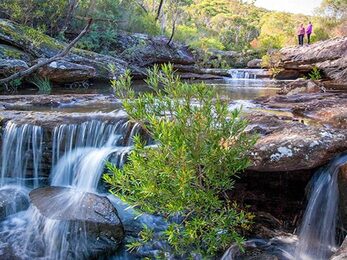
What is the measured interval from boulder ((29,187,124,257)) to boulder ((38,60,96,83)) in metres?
8.87

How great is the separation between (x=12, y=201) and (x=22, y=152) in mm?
1382

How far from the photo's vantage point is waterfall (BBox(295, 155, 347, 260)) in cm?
447

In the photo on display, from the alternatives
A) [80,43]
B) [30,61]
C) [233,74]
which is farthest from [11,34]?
[233,74]

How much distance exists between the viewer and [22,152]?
282 inches

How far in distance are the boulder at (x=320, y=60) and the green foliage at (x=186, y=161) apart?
1181cm

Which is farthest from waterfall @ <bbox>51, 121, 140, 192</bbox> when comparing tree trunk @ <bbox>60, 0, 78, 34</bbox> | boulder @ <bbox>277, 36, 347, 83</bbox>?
tree trunk @ <bbox>60, 0, 78, 34</bbox>

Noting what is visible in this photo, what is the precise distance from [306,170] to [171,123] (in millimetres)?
2216

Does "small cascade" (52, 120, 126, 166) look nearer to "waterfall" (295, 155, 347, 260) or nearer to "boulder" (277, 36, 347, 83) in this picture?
"waterfall" (295, 155, 347, 260)

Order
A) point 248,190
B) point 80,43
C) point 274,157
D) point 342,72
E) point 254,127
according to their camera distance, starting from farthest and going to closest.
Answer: point 80,43, point 342,72, point 254,127, point 248,190, point 274,157

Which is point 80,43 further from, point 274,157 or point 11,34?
point 274,157

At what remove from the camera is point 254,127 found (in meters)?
5.58

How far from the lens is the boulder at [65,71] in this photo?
13344mm

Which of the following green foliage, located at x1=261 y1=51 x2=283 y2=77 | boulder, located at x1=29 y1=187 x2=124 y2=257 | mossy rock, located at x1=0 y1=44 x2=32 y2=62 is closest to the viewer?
boulder, located at x1=29 y1=187 x2=124 y2=257

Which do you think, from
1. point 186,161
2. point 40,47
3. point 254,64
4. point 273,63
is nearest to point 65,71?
Result: point 40,47
